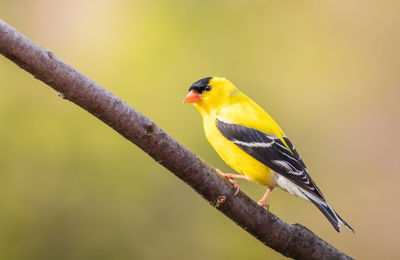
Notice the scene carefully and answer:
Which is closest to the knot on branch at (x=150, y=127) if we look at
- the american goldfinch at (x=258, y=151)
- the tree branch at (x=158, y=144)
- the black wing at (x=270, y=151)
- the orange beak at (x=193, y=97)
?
the tree branch at (x=158, y=144)

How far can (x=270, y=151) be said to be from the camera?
2883 millimetres

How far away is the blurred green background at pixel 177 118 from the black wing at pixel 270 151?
121cm

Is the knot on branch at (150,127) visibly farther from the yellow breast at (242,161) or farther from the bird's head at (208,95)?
the bird's head at (208,95)

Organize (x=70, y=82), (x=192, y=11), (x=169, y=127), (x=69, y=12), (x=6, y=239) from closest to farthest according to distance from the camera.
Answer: (x=70, y=82)
(x=6, y=239)
(x=169, y=127)
(x=69, y=12)
(x=192, y=11)

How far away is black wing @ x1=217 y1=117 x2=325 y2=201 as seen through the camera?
110 inches

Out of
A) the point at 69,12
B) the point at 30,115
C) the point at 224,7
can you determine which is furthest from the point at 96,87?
the point at 224,7

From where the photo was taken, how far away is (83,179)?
4.18 m

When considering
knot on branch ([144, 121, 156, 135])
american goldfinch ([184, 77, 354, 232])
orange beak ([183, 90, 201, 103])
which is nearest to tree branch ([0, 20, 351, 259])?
knot on branch ([144, 121, 156, 135])

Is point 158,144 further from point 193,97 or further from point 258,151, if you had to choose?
point 193,97

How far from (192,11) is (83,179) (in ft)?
7.10

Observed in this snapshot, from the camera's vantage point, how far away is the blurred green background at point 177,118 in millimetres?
4156

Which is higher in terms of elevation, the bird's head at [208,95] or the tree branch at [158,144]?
the bird's head at [208,95]

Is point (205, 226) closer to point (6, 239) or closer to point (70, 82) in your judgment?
point (6, 239)

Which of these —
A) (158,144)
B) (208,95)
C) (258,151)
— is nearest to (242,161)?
(258,151)
